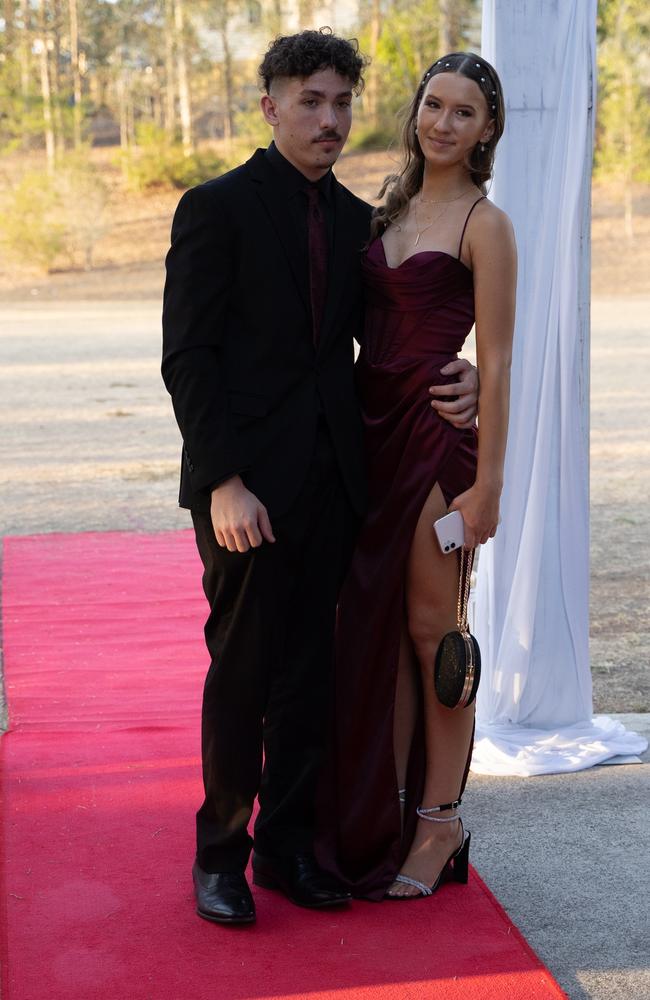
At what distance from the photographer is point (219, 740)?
114 inches

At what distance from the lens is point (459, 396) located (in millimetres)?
2910

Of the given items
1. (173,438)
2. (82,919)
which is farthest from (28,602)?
(173,438)

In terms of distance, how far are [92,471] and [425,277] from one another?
6639 mm

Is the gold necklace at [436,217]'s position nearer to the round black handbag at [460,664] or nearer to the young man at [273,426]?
the young man at [273,426]

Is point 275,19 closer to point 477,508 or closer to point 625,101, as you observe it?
point 625,101

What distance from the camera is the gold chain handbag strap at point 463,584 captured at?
3002mm

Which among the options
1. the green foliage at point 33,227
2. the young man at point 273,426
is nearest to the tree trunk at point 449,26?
the green foliage at point 33,227

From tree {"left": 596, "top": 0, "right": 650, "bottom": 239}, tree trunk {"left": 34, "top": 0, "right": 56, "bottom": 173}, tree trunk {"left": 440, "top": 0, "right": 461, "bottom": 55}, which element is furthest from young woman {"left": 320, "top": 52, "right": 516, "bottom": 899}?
tree trunk {"left": 34, "top": 0, "right": 56, "bottom": 173}

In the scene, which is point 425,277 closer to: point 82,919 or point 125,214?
point 82,919

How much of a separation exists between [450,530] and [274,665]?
533mm

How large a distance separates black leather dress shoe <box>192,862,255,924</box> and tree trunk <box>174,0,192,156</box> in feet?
127

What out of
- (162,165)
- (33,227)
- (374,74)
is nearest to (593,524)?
(33,227)

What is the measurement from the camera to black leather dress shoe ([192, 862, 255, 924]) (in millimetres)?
2822

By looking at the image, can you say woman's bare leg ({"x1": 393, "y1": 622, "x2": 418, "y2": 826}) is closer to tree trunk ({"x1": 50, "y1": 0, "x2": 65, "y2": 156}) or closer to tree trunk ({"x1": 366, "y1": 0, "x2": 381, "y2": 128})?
tree trunk ({"x1": 50, "y1": 0, "x2": 65, "y2": 156})
